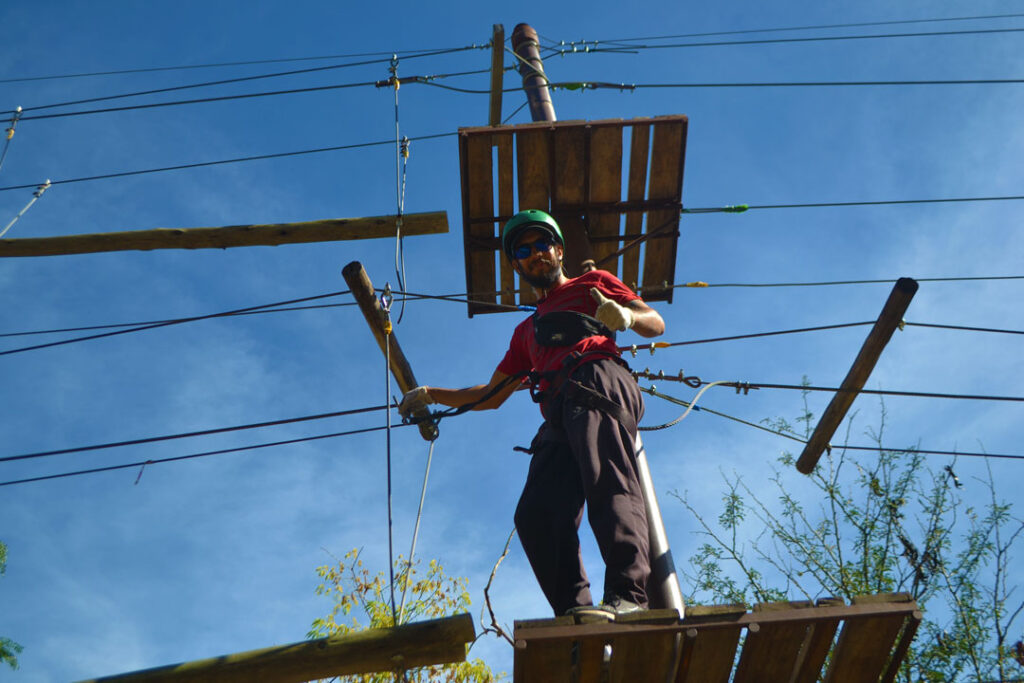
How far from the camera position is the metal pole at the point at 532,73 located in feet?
21.9

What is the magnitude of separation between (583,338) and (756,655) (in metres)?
1.72

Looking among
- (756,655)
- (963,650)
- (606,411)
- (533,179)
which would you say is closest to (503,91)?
(533,179)

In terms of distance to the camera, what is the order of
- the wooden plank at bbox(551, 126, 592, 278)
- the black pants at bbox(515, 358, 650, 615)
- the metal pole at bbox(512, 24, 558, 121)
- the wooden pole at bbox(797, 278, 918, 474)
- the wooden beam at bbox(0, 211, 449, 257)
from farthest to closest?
the wooden beam at bbox(0, 211, 449, 257) → the metal pole at bbox(512, 24, 558, 121) → the wooden plank at bbox(551, 126, 592, 278) → the wooden pole at bbox(797, 278, 918, 474) → the black pants at bbox(515, 358, 650, 615)

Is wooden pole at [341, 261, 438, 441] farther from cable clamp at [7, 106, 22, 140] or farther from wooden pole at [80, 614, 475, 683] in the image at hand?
cable clamp at [7, 106, 22, 140]

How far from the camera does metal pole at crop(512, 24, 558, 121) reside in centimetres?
668

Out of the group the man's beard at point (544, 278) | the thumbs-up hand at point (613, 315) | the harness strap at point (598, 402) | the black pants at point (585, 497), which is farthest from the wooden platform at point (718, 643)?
the man's beard at point (544, 278)

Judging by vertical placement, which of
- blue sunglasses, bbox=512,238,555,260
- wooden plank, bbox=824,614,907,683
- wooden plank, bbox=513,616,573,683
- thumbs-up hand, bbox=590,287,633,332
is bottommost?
wooden plank, bbox=824,614,907,683

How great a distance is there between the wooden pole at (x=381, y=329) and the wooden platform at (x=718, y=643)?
7.82 feet

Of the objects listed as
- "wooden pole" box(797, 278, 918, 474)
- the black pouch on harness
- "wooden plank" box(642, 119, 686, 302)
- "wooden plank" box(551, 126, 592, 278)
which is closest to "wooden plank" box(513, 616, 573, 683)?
the black pouch on harness

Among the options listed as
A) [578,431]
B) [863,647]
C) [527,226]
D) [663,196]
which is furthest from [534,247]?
[863,647]

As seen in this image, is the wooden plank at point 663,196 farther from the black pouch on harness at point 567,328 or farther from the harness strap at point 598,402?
the harness strap at point 598,402

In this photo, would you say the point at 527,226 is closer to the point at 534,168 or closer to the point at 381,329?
the point at 381,329

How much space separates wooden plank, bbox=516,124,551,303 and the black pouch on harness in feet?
6.70

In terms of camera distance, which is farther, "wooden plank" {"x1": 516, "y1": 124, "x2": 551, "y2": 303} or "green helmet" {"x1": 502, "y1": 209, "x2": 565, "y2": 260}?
"wooden plank" {"x1": 516, "y1": 124, "x2": 551, "y2": 303}
